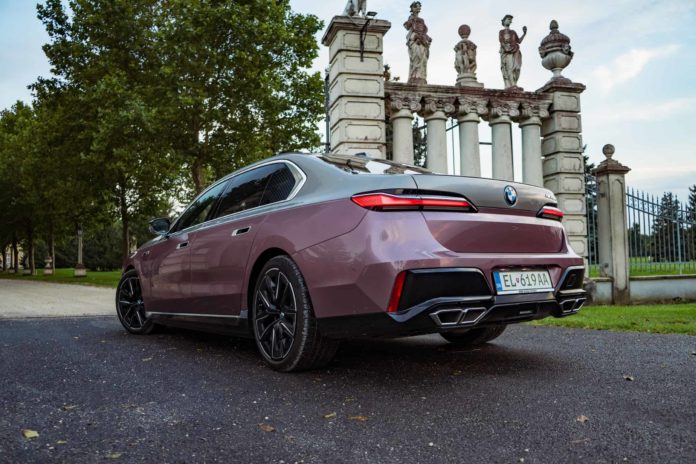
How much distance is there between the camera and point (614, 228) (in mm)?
11602

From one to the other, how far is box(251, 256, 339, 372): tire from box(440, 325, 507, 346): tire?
1.58 m

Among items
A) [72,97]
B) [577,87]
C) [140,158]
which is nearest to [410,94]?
[577,87]

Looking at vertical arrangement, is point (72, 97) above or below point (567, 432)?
above

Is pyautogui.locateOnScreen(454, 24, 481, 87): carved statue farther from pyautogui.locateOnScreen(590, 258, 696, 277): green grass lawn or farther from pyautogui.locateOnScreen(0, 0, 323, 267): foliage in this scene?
pyautogui.locateOnScreen(0, 0, 323, 267): foliage

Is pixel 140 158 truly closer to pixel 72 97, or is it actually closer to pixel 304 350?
pixel 72 97

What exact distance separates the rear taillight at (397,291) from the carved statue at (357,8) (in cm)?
789

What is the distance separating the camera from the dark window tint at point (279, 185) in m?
4.15

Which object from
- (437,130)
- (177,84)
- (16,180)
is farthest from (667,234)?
(16,180)

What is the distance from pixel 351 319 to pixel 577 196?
30.3 feet

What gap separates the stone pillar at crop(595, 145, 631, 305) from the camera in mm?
11531

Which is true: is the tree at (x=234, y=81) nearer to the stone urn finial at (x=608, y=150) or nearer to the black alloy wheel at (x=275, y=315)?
the stone urn finial at (x=608, y=150)

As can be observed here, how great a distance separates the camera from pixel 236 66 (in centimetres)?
2055

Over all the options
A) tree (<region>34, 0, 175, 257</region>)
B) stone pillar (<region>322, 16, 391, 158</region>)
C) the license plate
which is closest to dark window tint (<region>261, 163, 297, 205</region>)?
the license plate

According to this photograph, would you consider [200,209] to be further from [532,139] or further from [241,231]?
[532,139]
